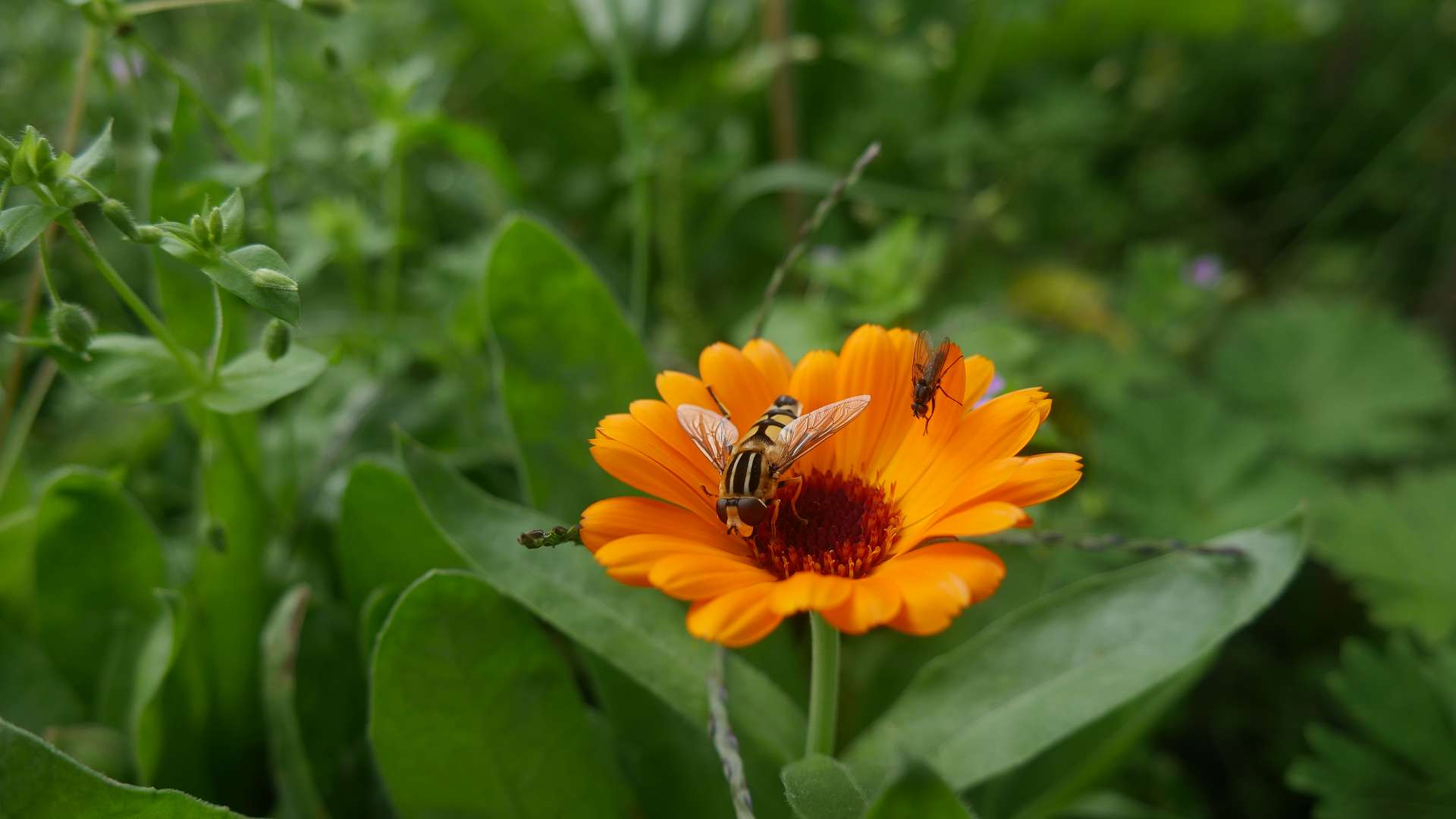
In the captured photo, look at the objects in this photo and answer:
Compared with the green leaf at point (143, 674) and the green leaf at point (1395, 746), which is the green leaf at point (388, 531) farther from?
the green leaf at point (1395, 746)

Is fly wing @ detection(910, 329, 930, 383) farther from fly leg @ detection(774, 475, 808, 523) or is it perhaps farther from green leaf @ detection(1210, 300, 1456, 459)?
green leaf @ detection(1210, 300, 1456, 459)

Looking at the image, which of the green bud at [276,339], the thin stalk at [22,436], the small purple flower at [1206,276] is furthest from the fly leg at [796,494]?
the small purple flower at [1206,276]

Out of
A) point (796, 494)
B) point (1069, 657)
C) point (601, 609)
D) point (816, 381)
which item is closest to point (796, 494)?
point (796, 494)

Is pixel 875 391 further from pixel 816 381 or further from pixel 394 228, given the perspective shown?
pixel 394 228

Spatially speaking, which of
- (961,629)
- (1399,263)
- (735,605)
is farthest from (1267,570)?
(1399,263)

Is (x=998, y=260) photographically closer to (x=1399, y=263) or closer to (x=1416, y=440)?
(x=1416, y=440)

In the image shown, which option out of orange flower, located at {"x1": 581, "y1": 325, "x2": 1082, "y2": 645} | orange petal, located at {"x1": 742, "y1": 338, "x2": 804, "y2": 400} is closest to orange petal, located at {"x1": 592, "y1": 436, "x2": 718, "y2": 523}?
orange flower, located at {"x1": 581, "y1": 325, "x2": 1082, "y2": 645}
